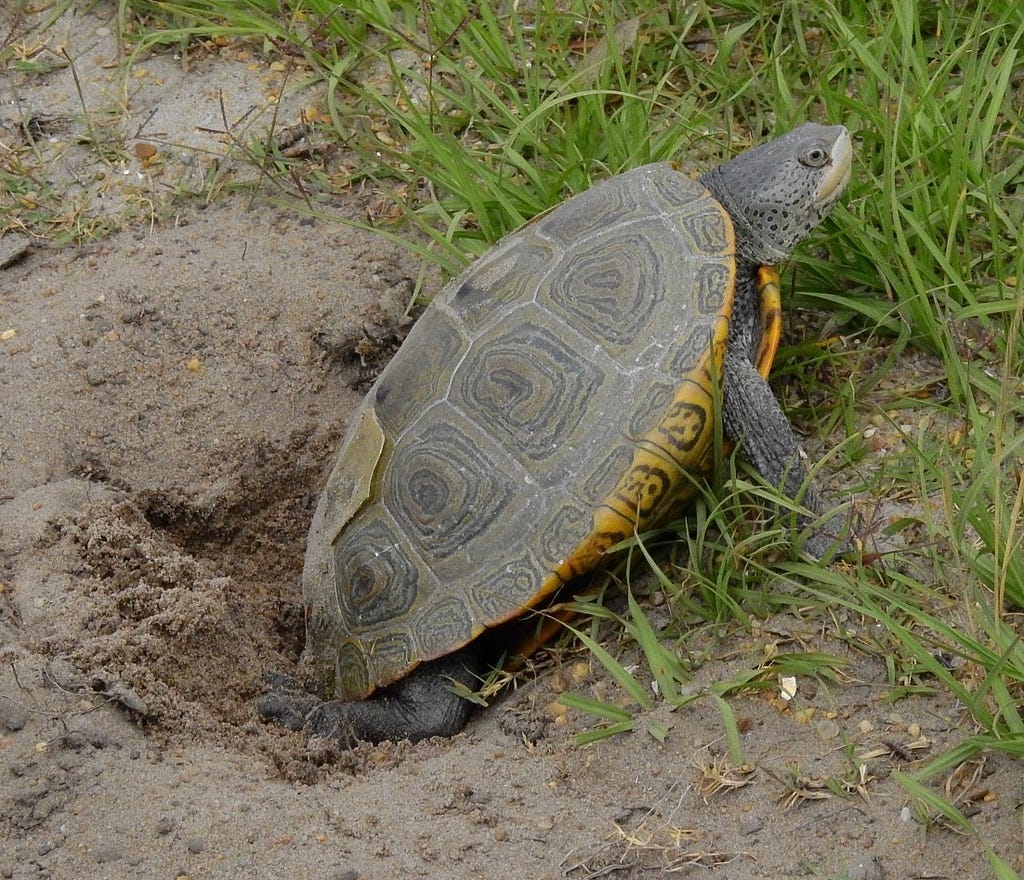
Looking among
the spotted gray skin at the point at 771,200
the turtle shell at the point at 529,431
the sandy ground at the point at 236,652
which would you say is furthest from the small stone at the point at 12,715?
the spotted gray skin at the point at 771,200

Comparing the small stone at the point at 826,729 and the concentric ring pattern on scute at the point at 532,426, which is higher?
the concentric ring pattern on scute at the point at 532,426

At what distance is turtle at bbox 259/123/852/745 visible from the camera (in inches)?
136

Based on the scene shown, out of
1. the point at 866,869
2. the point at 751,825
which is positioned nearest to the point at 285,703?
the point at 751,825

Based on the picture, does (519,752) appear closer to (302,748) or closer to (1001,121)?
(302,748)

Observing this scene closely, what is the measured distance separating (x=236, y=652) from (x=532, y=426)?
4.07 feet

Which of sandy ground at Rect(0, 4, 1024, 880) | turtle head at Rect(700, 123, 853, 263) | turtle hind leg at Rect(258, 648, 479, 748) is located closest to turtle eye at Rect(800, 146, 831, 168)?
turtle head at Rect(700, 123, 853, 263)

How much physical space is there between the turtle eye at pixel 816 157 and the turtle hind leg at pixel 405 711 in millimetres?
1954

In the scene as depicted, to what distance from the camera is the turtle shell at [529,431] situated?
3.46 m

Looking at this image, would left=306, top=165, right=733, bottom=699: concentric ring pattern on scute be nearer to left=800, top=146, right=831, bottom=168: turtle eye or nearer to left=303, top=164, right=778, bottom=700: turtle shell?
left=303, top=164, right=778, bottom=700: turtle shell

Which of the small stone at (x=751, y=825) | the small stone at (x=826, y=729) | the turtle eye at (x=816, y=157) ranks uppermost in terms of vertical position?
the turtle eye at (x=816, y=157)

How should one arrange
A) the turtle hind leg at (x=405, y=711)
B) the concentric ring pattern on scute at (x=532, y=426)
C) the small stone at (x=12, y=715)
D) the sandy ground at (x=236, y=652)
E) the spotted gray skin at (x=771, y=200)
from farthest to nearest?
the spotted gray skin at (x=771, y=200)
the turtle hind leg at (x=405, y=711)
the concentric ring pattern on scute at (x=532, y=426)
the small stone at (x=12, y=715)
the sandy ground at (x=236, y=652)

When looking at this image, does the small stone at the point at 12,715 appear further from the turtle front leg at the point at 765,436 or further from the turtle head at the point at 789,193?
the turtle head at the point at 789,193

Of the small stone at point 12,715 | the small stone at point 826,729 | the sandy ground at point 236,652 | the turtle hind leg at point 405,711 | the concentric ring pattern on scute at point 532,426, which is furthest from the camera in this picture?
the turtle hind leg at point 405,711

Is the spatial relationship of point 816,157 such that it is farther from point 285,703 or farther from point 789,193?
point 285,703
